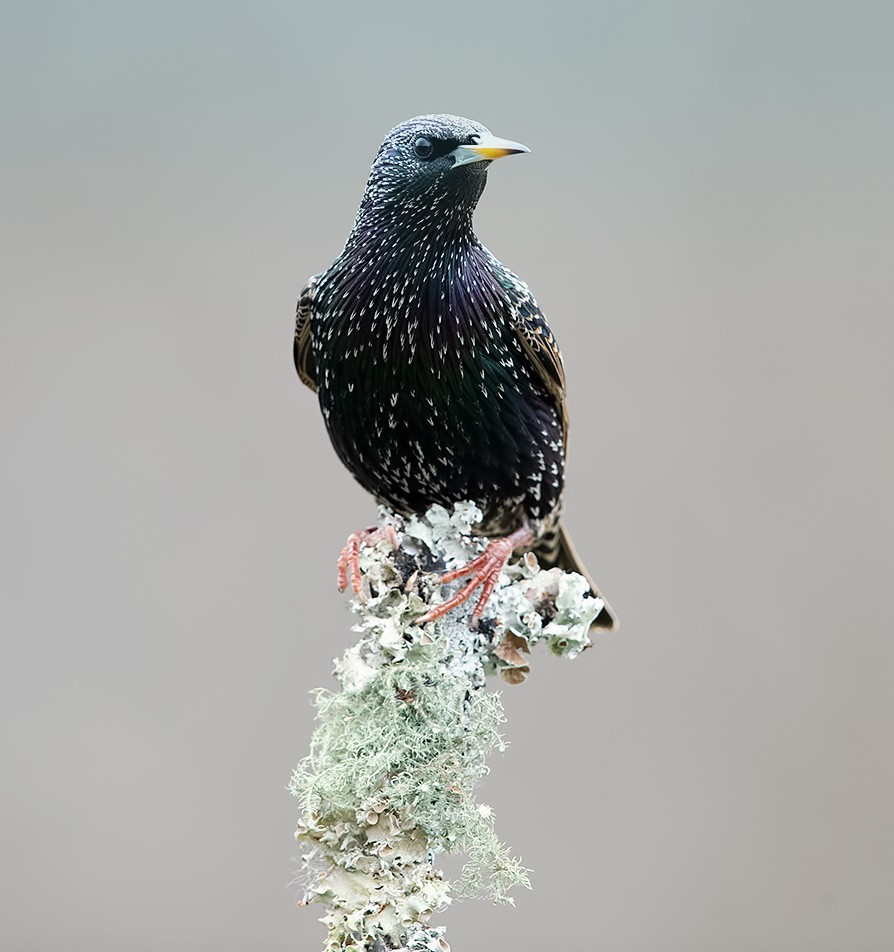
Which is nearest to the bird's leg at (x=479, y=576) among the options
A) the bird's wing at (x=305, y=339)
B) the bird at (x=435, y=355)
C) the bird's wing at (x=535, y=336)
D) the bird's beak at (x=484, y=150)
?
the bird at (x=435, y=355)

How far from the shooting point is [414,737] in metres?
2.10

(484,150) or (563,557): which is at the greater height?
(484,150)

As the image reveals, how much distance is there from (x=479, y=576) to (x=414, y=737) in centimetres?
36

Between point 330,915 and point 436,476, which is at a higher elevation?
point 436,476

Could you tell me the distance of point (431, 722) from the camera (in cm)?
211

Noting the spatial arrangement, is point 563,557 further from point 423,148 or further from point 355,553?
point 423,148

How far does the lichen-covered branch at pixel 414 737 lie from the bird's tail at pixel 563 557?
1.54 ft

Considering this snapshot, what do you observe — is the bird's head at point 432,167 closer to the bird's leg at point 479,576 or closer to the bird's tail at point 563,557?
the bird's leg at point 479,576

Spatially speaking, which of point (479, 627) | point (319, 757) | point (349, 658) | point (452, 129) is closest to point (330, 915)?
point (319, 757)

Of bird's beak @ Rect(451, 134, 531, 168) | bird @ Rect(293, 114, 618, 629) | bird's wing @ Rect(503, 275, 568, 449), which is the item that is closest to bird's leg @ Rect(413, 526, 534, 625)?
bird @ Rect(293, 114, 618, 629)

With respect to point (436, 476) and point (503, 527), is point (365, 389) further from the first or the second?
point (503, 527)

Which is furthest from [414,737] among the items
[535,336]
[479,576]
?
[535,336]

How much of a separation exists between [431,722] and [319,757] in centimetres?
24

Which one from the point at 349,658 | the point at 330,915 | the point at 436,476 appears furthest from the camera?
the point at 436,476
